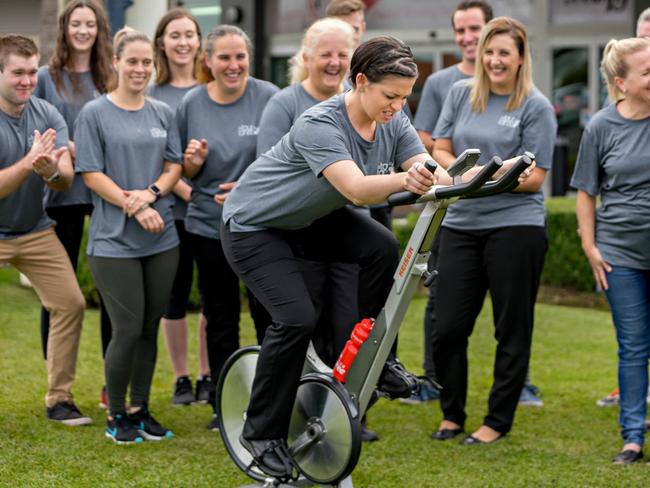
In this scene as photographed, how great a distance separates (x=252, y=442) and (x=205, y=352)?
7.01ft

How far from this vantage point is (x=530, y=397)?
711 cm

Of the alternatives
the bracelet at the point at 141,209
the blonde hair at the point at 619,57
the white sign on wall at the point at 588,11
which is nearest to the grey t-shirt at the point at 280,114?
the bracelet at the point at 141,209

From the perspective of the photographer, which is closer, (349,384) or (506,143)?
(349,384)

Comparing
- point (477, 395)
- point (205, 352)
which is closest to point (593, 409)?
point (477, 395)

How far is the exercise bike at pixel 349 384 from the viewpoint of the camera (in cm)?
445

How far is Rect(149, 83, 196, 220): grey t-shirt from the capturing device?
663 cm

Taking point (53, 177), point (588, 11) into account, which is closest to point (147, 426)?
point (53, 177)

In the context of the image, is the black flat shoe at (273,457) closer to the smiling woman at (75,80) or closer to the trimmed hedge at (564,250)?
the smiling woman at (75,80)

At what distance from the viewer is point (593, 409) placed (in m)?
6.95

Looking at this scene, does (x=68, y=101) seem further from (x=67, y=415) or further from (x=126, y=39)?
(x=67, y=415)

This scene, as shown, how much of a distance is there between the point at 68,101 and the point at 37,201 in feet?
2.24

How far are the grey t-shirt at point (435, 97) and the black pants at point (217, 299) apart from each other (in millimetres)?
1475

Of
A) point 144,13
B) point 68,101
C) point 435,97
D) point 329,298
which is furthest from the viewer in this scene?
point 144,13

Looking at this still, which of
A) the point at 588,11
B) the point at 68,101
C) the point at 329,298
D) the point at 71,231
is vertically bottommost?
the point at 329,298
